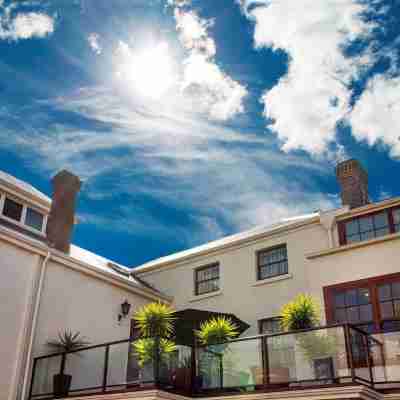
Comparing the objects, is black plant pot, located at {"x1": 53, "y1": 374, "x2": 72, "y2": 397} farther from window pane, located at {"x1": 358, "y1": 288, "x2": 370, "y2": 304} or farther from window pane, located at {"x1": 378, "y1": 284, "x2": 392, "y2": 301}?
window pane, located at {"x1": 378, "y1": 284, "x2": 392, "y2": 301}

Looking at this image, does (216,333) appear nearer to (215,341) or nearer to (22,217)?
(215,341)

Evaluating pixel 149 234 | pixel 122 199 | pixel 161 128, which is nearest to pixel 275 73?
pixel 161 128

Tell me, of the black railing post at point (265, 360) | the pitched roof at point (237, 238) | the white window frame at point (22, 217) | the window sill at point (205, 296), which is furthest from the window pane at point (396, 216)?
the white window frame at point (22, 217)

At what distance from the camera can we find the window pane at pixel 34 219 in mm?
16734

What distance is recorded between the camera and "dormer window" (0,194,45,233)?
1612 centimetres

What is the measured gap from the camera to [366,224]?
1602 cm

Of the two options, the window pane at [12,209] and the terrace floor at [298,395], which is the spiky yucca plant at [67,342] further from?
the window pane at [12,209]

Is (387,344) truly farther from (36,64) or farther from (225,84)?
(36,64)

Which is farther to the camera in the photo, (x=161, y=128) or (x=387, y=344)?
(x=161, y=128)

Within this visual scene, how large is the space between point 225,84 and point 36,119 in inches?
209

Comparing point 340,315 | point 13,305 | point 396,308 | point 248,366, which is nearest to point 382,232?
point 396,308

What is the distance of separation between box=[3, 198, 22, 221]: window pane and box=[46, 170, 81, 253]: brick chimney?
0.97 metres

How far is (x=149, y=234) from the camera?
2820 centimetres

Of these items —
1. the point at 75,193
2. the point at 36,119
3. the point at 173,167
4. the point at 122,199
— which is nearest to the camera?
the point at 36,119
